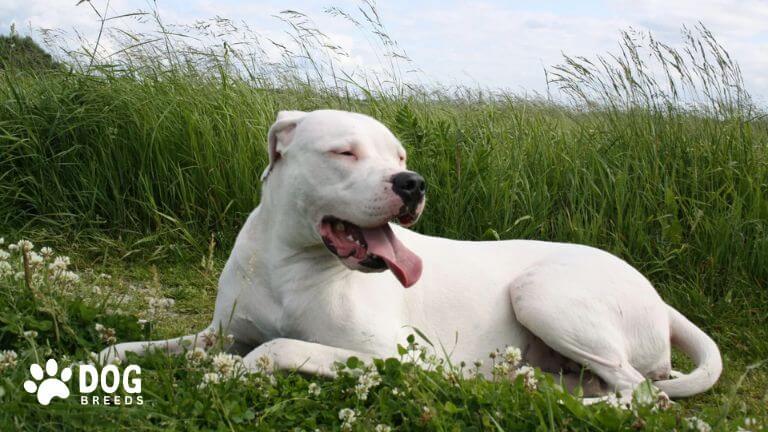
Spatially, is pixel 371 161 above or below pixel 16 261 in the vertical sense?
above

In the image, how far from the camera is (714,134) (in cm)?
626

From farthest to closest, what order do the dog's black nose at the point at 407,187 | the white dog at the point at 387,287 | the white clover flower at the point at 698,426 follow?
the white dog at the point at 387,287, the dog's black nose at the point at 407,187, the white clover flower at the point at 698,426

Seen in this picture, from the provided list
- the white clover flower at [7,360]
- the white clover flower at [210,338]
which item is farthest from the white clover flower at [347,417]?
the white clover flower at [7,360]

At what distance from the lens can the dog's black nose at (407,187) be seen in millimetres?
3165

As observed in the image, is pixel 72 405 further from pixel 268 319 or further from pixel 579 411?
pixel 579 411

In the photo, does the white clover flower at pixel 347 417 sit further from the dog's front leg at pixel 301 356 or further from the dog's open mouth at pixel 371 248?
the dog's open mouth at pixel 371 248

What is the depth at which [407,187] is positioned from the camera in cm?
317

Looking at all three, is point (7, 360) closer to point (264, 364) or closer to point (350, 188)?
point (264, 364)

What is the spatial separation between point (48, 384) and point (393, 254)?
4.24 feet

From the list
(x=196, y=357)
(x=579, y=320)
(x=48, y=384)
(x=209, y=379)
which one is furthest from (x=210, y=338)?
(x=579, y=320)

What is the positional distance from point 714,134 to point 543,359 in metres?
3.06

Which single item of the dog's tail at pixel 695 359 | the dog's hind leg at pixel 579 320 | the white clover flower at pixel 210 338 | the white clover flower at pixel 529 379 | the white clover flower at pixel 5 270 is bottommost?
the dog's tail at pixel 695 359

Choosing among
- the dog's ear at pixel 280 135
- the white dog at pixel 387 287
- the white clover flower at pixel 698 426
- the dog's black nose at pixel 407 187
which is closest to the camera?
the white clover flower at pixel 698 426

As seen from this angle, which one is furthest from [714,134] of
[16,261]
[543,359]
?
[16,261]
